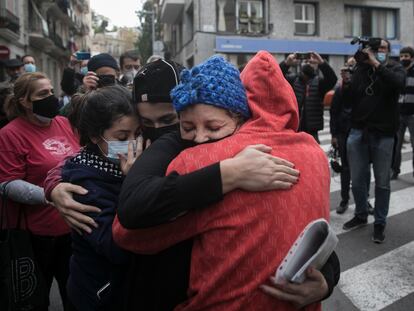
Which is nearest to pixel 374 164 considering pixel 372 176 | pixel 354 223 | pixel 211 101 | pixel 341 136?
pixel 354 223

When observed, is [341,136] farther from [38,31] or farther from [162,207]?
[38,31]

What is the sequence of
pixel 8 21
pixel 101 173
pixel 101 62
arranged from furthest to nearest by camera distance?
pixel 8 21
pixel 101 62
pixel 101 173

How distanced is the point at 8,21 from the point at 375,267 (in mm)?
18614

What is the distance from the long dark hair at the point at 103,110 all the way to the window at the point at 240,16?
815 inches

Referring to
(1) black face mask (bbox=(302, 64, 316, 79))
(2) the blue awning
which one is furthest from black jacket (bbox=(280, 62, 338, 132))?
(2) the blue awning

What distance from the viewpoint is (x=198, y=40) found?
21125 millimetres

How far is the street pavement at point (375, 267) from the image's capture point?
3.44 meters

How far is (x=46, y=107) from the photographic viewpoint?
274cm

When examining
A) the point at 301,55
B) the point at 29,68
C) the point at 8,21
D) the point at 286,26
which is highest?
the point at 286,26

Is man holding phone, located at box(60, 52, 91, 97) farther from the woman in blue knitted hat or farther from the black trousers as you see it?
the woman in blue knitted hat

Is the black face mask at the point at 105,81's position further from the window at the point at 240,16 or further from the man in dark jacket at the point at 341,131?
the window at the point at 240,16

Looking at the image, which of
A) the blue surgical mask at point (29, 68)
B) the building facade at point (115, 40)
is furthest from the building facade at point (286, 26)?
the building facade at point (115, 40)

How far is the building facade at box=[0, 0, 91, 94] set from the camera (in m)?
19.1

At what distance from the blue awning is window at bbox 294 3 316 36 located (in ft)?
2.64
